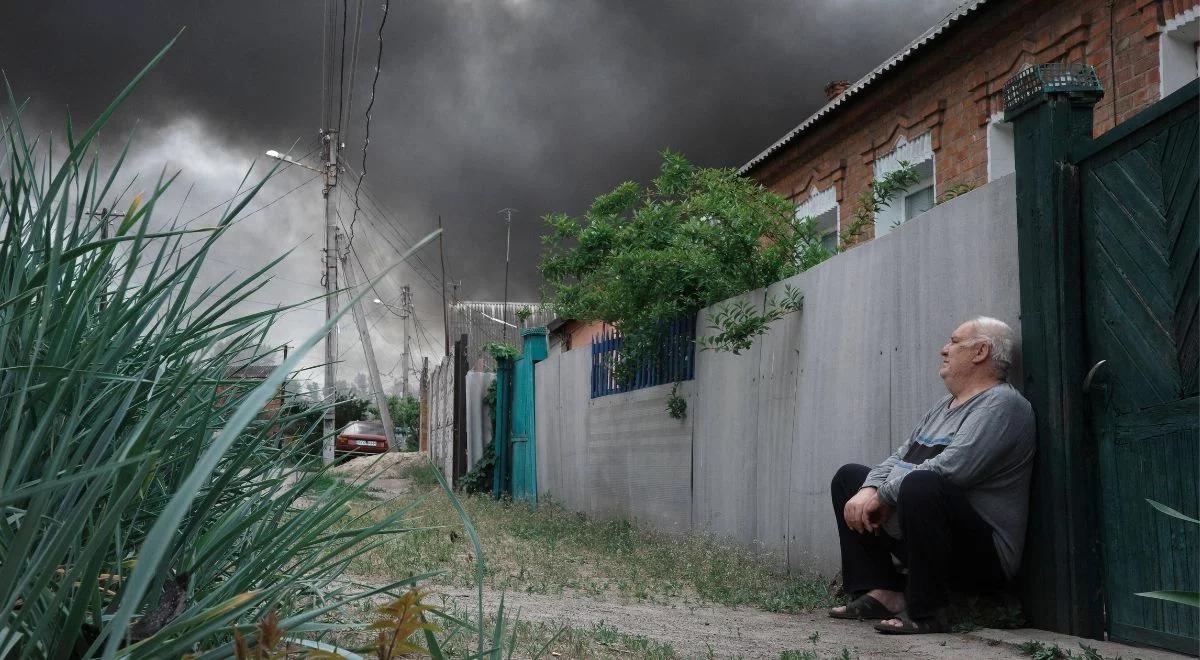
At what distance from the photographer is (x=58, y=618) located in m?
1.31

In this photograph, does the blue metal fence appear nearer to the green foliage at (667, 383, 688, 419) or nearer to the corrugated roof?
the green foliage at (667, 383, 688, 419)

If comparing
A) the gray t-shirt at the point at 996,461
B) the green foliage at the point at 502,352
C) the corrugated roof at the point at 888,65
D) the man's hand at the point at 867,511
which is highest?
the corrugated roof at the point at 888,65

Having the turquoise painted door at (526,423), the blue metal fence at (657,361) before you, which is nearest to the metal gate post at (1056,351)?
the blue metal fence at (657,361)

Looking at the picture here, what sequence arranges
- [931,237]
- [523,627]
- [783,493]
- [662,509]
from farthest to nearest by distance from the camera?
[662,509], [783,493], [931,237], [523,627]

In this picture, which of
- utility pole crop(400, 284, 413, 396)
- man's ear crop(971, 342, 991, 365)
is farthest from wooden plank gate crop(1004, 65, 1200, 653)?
utility pole crop(400, 284, 413, 396)

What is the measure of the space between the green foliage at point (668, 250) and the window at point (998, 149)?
11.4ft

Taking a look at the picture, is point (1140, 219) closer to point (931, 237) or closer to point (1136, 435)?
point (1136, 435)

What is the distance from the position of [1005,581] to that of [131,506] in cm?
322

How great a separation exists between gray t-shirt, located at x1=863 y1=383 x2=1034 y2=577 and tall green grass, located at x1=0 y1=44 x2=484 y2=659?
2.55 meters

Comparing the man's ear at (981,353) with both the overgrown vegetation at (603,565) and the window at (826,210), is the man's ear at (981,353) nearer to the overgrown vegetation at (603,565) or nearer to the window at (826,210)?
the overgrown vegetation at (603,565)

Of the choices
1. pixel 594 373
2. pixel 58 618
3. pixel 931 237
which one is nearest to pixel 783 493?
pixel 931 237

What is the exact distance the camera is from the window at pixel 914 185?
35.3 feet

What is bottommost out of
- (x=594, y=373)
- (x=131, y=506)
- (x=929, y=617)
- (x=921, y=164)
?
(x=929, y=617)

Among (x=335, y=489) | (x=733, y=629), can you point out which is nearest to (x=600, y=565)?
(x=733, y=629)
